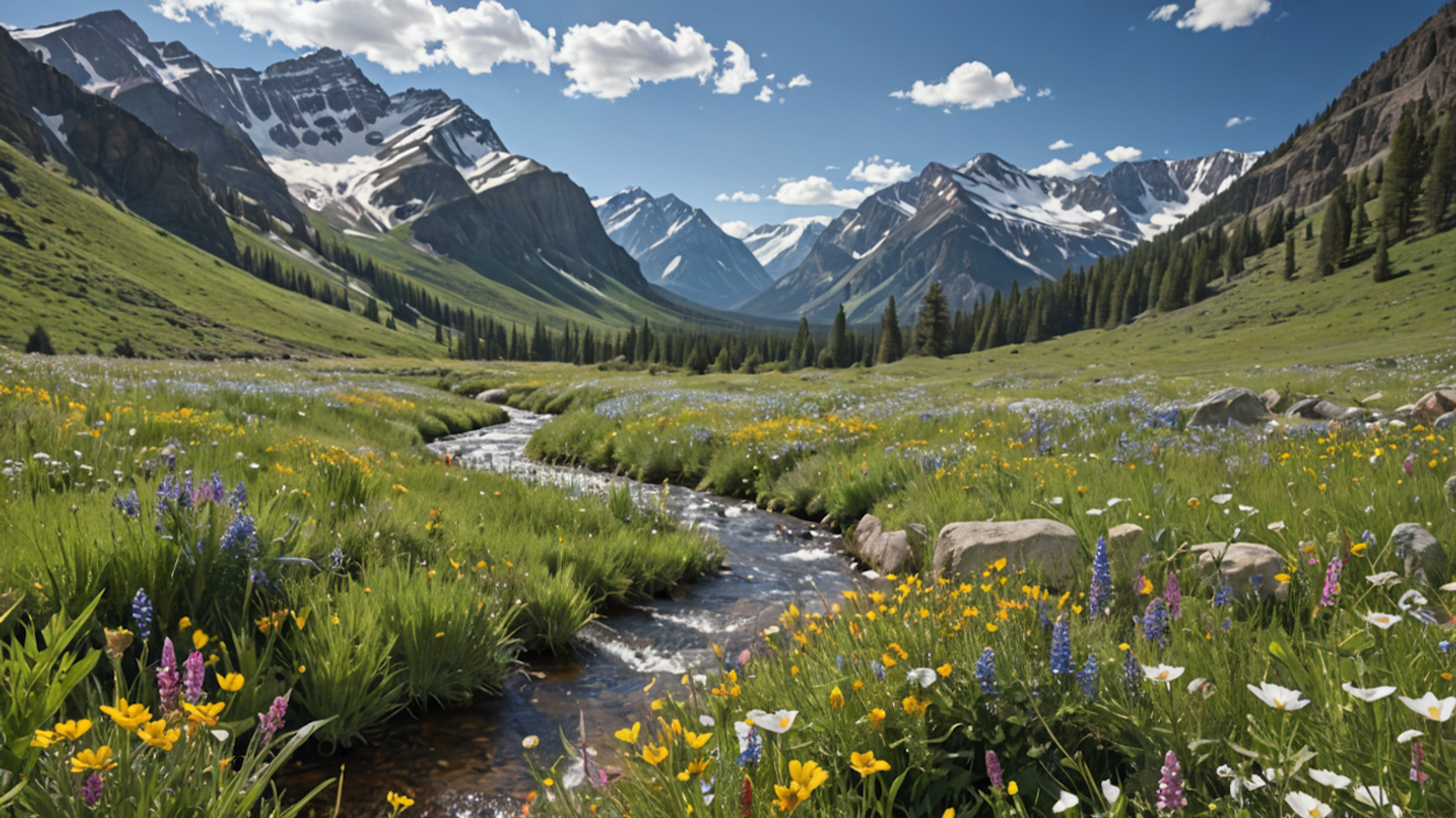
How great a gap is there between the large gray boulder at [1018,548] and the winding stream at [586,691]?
5.58ft

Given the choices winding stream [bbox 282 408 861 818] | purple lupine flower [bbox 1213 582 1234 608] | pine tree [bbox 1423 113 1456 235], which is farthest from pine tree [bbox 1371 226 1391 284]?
purple lupine flower [bbox 1213 582 1234 608]

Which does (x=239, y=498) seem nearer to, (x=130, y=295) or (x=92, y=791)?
(x=92, y=791)

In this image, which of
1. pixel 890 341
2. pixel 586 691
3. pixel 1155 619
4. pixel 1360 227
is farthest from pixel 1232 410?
pixel 1360 227

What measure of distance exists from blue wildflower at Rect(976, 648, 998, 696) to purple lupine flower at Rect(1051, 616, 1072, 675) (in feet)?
0.81

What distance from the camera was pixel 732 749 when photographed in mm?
2406

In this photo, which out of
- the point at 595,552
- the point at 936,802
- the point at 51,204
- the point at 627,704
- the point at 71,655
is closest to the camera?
the point at 71,655

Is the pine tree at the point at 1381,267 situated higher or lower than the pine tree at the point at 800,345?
higher

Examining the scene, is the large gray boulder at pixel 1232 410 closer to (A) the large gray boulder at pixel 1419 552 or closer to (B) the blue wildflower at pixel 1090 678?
(A) the large gray boulder at pixel 1419 552

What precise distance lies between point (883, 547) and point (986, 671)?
5164 mm

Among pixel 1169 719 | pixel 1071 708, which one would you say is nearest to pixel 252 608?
pixel 1071 708

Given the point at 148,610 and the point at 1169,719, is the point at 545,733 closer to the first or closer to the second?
the point at 148,610

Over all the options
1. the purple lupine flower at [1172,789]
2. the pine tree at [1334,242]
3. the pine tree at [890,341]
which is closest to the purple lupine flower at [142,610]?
the purple lupine flower at [1172,789]

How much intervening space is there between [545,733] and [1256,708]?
12.0ft

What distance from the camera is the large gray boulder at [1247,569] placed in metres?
3.87
